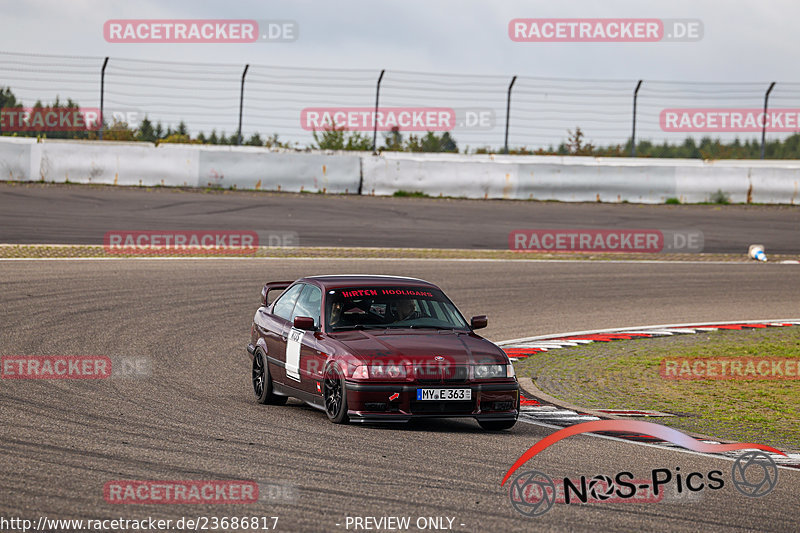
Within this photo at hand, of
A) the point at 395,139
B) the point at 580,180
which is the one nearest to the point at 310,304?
the point at 580,180

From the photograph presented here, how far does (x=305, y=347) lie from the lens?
9477 mm

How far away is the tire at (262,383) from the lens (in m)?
10.1

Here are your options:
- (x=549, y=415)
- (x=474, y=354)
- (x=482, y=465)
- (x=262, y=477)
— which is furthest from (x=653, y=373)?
(x=262, y=477)

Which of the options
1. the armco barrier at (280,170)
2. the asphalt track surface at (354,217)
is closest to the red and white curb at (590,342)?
the asphalt track surface at (354,217)

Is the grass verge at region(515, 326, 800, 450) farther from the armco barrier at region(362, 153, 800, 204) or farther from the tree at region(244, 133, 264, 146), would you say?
the tree at region(244, 133, 264, 146)

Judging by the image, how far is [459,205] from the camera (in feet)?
90.5

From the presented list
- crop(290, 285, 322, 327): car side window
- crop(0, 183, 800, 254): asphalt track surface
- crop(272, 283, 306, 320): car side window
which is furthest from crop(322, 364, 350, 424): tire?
crop(0, 183, 800, 254): asphalt track surface

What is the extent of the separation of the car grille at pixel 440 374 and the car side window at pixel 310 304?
1431 millimetres

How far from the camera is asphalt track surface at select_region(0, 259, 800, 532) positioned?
5938 millimetres

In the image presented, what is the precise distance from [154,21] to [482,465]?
17.6 metres

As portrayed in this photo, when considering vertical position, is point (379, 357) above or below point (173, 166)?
below

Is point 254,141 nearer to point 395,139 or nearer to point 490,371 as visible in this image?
point 395,139

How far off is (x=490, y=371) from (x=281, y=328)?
237cm

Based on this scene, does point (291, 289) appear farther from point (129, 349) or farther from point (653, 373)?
point (653, 373)
